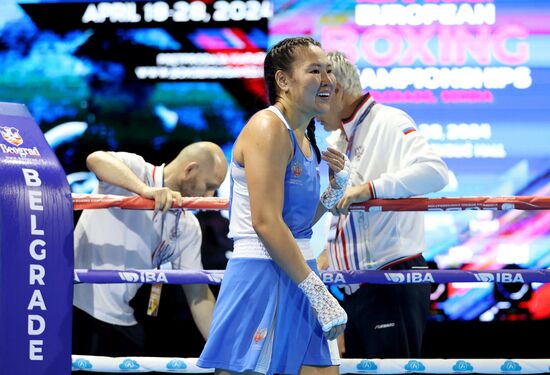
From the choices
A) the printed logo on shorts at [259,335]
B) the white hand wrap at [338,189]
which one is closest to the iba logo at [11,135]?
the white hand wrap at [338,189]

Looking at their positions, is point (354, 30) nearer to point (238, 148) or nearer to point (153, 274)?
point (153, 274)

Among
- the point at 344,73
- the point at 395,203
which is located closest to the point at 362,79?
the point at 344,73

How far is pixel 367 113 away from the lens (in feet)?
12.3

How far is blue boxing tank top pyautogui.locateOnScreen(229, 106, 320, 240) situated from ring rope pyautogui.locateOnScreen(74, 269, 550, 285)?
695mm

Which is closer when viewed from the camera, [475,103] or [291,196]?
[291,196]

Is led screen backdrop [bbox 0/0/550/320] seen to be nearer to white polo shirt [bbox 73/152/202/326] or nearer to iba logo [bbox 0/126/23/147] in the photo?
white polo shirt [bbox 73/152/202/326]

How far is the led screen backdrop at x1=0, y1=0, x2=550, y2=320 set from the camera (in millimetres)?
5410

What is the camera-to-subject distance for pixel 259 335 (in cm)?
266

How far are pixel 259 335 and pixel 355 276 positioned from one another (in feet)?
2.79

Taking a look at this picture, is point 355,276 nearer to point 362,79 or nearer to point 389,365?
point 389,365

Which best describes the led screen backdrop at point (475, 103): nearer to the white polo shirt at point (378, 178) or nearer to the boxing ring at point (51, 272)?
the white polo shirt at point (378, 178)

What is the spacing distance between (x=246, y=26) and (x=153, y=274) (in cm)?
252

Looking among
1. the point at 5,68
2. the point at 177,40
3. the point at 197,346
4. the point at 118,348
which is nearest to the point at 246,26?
the point at 177,40

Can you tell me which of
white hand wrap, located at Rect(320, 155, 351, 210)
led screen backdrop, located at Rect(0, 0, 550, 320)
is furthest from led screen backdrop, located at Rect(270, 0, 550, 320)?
white hand wrap, located at Rect(320, 155, 351, 210)
